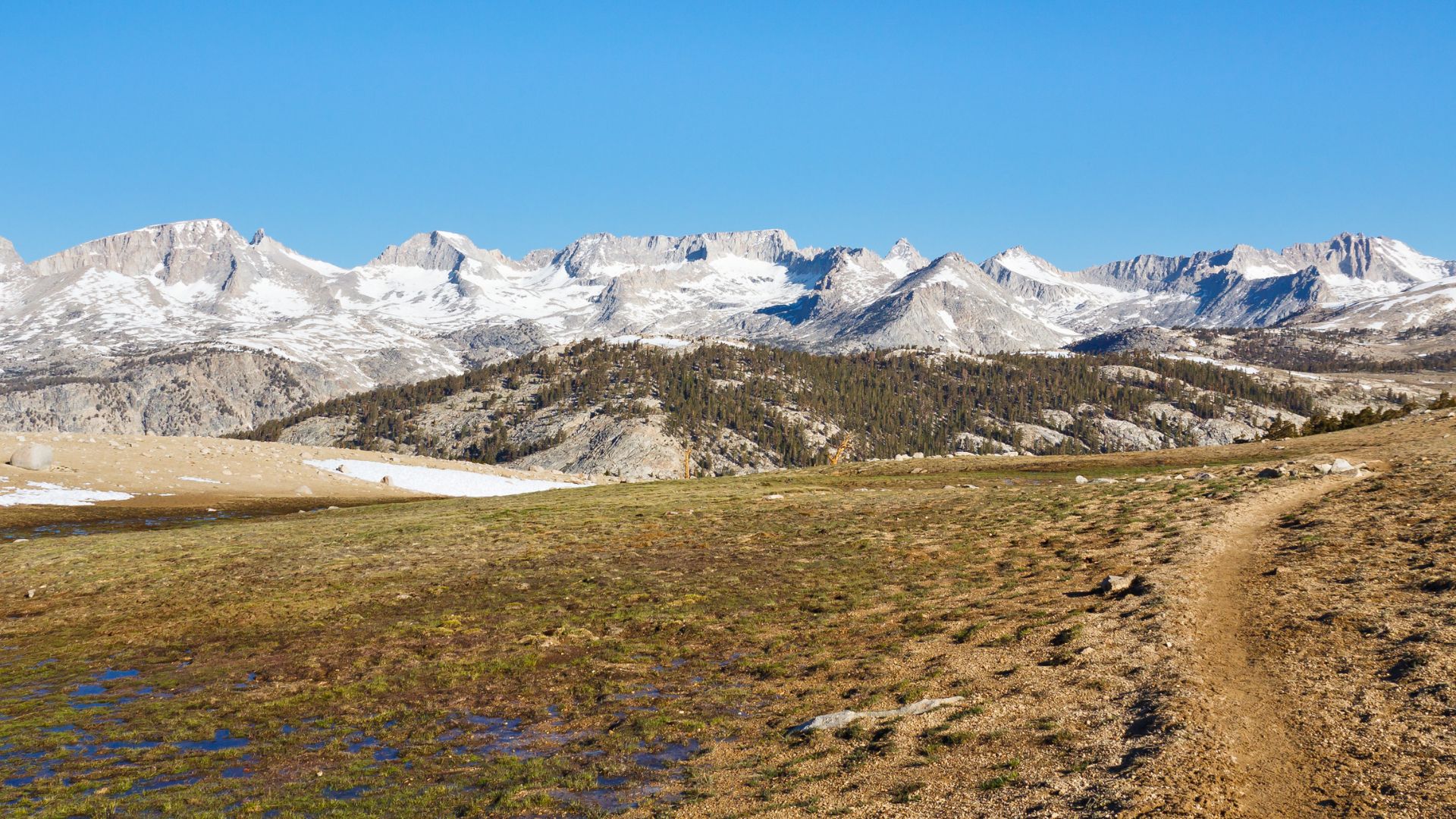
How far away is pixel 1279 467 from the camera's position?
139ft

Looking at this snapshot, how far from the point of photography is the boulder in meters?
67.6

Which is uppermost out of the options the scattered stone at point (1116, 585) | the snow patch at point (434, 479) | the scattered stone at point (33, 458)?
the scattered stone at point (33, 458)

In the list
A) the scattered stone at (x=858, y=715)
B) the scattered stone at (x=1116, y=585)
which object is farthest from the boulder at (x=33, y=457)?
the scattered stone at (x=1116, y=585)

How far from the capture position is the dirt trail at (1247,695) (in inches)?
526

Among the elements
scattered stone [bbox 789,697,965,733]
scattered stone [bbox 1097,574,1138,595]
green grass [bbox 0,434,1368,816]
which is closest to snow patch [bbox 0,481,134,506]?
green grass [bbox 0,434,1368,816]

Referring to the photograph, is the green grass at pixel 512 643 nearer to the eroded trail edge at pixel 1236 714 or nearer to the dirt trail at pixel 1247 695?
the eroded trail edge at pixel 1236 714

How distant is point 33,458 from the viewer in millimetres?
67875

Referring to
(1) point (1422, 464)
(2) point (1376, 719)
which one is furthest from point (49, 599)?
(1) point (1422, 464)

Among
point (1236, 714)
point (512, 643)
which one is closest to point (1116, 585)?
point (1236, 714)

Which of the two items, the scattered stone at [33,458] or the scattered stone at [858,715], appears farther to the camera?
the scattered stone at [33,458]

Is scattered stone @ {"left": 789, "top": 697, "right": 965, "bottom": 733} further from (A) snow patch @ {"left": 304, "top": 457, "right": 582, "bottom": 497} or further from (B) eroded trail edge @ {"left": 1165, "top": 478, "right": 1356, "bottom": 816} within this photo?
(A) snow patch @ {"left": 304, "top": 457, "right": 582, "bottom": 497}

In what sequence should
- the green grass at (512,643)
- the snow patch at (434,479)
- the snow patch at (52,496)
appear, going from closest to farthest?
the green grass at (512,643)
the snow patch at (52,496)
the snow patch at (434,479)

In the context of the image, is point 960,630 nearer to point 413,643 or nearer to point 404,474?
point 413,643

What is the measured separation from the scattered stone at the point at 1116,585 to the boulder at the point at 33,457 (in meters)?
77.7
